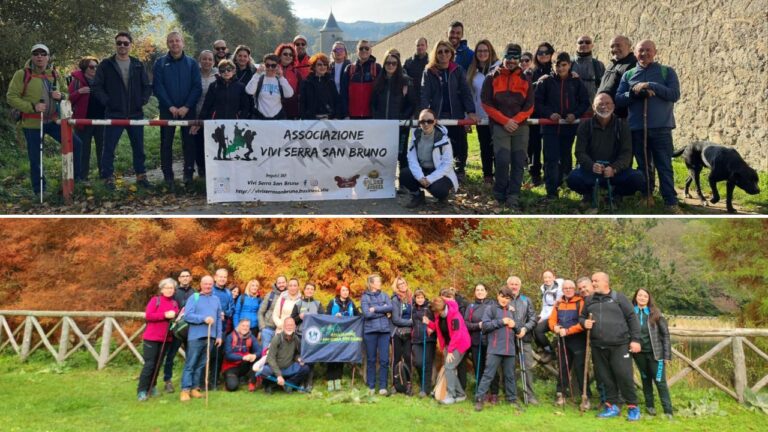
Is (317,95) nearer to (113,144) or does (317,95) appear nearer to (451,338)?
(113,144)

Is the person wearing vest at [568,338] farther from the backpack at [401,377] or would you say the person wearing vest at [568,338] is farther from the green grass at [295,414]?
the backpack at [401,377]

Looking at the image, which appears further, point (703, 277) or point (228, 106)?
point (703, 277)

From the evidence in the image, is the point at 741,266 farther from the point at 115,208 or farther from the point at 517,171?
the point at 115,208

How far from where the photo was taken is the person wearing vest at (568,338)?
8289 millimetres

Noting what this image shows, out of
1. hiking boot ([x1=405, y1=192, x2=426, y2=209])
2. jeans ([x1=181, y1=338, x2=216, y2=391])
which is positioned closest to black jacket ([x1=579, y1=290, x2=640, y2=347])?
hiking boot ([x1=405, y1=192, x2=426, y2=209])

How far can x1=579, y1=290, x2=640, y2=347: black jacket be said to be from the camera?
7.86 metres

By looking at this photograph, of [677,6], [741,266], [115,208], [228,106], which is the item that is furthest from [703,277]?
[115,208]

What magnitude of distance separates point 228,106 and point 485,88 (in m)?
3.63

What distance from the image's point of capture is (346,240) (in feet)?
39.7

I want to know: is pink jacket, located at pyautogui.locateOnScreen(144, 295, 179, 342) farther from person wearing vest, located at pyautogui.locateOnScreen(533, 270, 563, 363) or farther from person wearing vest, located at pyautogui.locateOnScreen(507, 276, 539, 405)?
person wearing vest, located at pyautogui.locateOnScreen(533, 270, 563, 363)

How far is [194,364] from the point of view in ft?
28.2

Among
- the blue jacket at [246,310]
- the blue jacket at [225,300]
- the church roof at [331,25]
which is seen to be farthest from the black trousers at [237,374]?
the church roof at [331,25]

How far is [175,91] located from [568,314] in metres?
6.28

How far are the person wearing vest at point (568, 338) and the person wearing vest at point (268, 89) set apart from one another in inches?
189
